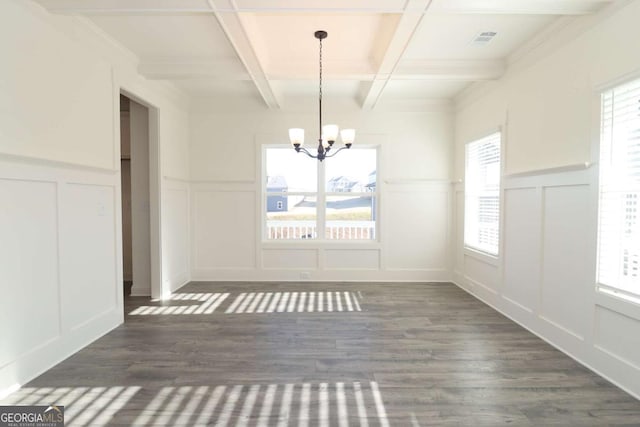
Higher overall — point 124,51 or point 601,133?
point 124,51

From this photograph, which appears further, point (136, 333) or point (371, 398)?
point (136, 333)

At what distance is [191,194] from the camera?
5461 millimetres

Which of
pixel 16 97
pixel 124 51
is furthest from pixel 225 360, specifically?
pixel 124 51

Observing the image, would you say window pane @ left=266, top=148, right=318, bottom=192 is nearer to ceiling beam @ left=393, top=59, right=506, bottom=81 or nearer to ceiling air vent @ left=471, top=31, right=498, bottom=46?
ceiling beam @ left=393, top=59, right=506, bottom=81

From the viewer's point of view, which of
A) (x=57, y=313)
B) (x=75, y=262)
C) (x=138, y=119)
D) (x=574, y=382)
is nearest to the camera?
(x=574, y=382)

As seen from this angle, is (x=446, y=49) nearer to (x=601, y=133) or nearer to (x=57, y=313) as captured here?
(x=601, y=133)

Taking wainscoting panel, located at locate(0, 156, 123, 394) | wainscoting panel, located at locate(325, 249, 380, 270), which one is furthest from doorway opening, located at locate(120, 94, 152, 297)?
wainscoting panel, located at locate(325, 249, 380, 270)

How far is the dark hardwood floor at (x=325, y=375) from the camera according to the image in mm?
2105

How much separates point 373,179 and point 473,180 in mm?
1494

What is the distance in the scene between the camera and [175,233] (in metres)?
4.94

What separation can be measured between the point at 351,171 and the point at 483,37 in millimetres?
2742

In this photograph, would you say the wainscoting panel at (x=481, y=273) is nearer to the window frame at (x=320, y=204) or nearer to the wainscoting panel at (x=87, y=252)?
the window frame at (x=320, y=204)

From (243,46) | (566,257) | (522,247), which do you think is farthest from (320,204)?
(566,257)

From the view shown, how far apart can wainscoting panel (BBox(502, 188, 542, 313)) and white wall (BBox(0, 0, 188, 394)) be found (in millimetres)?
4214
